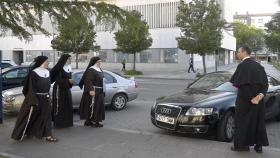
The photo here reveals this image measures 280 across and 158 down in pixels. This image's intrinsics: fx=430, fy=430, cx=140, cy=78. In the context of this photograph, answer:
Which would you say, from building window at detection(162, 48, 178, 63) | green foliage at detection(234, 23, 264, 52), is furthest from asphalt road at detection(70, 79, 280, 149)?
green foliage at detection(234, 23, 264, 52)

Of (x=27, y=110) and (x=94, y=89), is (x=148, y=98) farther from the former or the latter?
(x=27, y=110)

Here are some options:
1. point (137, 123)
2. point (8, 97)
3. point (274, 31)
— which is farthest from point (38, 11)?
point (274, 31)

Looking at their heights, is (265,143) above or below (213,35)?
below

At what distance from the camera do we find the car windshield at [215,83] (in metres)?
9.24

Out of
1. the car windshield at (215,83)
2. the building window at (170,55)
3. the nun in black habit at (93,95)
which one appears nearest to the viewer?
the car windshield at (215,83)

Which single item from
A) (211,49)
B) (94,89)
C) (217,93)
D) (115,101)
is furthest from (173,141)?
(211,49)

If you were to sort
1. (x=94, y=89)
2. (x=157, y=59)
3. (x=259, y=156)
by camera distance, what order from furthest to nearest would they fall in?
(x=157, y=59)
(x=94, y=89)
(x=259, y=156)

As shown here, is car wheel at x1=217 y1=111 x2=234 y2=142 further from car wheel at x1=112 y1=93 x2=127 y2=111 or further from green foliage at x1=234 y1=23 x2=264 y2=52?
green foliage at x1=234 y1=23 x2=264 y2=52

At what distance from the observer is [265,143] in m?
7.03

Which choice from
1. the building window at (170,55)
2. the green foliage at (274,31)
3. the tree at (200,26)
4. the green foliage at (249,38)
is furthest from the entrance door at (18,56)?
the green foliage at (249,38)

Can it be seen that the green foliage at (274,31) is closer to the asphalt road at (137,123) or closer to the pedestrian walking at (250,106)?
the asphalt road at (137,123)

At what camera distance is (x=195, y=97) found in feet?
28.3

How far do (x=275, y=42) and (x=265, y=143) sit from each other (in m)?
39.3

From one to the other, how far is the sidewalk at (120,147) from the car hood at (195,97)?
0.71 m
